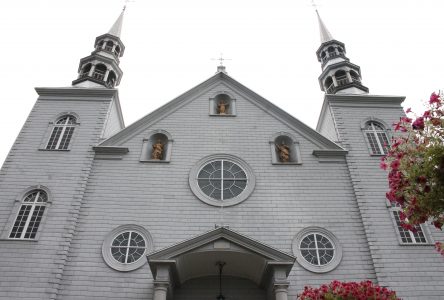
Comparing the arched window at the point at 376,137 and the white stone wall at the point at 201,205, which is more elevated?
the arched window at the point at 376,137

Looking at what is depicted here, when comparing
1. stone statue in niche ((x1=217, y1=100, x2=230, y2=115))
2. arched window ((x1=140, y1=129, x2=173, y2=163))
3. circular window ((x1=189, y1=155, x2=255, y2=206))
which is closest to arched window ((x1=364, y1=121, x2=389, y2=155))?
circular window ((x1=189, y1=155, x2=255, y2=206))

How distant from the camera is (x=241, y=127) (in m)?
19.6

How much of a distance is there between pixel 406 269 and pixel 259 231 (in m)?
5.47

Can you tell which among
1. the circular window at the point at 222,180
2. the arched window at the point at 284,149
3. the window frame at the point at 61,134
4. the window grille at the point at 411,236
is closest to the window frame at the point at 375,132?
the arched window at the point at 284,149

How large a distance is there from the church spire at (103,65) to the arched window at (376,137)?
14275 millimetres

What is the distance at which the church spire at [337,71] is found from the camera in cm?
2333

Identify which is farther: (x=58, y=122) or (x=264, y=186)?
(x=58, y=122)

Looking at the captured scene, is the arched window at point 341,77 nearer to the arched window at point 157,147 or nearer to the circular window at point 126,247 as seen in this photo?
the arched window at point 157,147

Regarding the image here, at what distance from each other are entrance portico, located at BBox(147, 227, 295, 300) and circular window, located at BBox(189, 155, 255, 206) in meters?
2.99

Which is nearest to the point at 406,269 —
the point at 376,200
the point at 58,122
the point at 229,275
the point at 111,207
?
the point at 376,200

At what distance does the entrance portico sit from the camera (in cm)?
1307

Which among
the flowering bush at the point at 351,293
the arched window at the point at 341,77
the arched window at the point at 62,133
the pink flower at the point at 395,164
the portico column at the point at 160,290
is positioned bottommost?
the flowering bush at the point at 351,293

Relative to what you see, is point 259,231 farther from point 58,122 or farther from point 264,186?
point 58,122

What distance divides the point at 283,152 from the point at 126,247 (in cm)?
798
